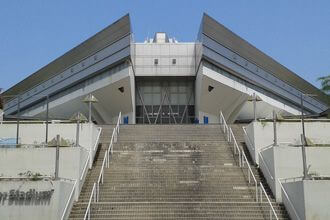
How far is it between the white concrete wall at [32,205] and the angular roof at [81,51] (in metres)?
24.6

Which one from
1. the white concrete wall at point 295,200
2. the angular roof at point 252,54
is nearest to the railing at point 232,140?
the white concrete wall at point 295,200

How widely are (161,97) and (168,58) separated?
11.6ft

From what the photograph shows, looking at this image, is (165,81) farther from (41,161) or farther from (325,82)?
(41,161)

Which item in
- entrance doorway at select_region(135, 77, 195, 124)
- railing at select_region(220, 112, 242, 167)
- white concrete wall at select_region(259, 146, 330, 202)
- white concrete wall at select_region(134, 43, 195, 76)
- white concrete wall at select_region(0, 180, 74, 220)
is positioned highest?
white concrete wall at select_region(134, 43, 195, 76)

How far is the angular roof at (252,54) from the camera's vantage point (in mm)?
36838

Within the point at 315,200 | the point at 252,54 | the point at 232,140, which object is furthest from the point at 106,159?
the point at 252,54

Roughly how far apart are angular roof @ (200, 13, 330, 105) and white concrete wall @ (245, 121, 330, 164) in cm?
1715

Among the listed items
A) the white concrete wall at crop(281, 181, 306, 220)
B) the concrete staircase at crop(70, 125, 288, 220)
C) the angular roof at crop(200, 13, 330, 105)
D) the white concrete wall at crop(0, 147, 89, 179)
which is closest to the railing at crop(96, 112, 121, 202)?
the concrete staircase at crop(70, 125, 288, 220)

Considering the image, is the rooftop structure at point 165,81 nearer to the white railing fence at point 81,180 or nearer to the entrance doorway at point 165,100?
the entrance doorway at point 165,100

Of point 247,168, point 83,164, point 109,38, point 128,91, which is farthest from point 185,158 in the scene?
point 109,38

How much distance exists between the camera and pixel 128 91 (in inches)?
1436

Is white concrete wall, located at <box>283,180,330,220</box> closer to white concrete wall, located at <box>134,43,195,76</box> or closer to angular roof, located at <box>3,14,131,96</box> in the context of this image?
angular roof, located at <box>3,14,131,96</box>

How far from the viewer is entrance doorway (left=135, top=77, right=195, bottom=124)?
133 ft

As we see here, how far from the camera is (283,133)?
19.6m
